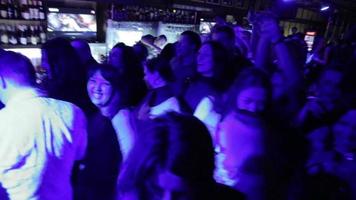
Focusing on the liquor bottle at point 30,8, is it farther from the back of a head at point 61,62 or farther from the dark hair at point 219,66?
the dark hair at point 219,66

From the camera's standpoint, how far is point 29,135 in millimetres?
1462

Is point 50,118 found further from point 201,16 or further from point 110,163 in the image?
point 201,16

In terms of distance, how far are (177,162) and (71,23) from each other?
15.0 ft

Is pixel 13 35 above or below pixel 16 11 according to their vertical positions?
below

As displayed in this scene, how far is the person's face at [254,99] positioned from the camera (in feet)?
5.24

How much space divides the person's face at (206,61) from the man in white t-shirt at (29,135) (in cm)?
92

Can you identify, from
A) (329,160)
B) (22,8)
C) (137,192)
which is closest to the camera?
(137,192)

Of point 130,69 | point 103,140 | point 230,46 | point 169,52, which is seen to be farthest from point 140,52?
point 103,140

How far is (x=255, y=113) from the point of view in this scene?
160cm

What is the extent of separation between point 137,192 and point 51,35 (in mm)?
4173

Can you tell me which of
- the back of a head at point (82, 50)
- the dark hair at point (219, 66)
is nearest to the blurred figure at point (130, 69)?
the back of a head at point (82, 50)

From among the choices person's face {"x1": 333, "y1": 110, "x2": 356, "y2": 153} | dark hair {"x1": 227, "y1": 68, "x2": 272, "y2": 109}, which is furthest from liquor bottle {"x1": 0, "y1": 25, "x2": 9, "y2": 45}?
person's face {"x1": 333, "y1": 110, "x2": 356, "y2": 153}

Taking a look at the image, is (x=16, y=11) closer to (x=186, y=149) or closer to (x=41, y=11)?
(x=41, y=11)

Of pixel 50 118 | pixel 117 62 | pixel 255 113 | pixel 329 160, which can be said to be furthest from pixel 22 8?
pixel 329 160
